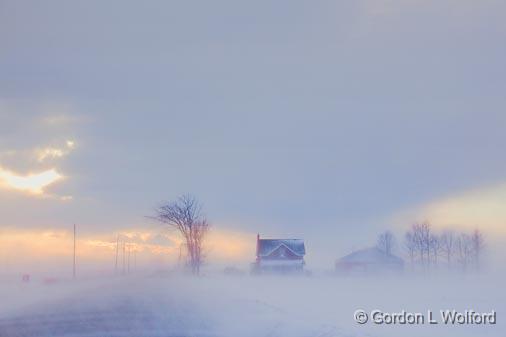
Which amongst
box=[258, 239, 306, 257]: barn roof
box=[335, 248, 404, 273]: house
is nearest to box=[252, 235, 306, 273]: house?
box=[258, 239, 306, 257]: barn roof

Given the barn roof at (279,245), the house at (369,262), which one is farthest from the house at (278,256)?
the house at (369,262)

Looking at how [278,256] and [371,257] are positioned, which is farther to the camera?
[371,257]

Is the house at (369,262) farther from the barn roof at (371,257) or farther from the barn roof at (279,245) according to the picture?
the barn roof at (279,245)

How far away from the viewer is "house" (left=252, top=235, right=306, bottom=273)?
10850cm

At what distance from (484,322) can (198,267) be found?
264 ft

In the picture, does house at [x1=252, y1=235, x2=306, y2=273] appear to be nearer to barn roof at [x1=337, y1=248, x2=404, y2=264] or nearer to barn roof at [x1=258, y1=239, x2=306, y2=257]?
barn roof at [x1=258, y1=239, x2=306, y2=257]

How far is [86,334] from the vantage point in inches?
1033

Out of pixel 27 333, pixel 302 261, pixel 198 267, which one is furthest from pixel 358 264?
pixel 27 333

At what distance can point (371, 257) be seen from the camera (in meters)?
114

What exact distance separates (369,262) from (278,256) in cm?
1281

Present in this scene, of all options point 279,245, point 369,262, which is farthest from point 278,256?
point 369,262

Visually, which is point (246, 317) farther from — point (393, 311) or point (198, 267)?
point (198, 267)

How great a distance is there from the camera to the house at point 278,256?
108500 millimetres

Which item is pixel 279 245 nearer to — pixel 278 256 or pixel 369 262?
pixel 278 256
